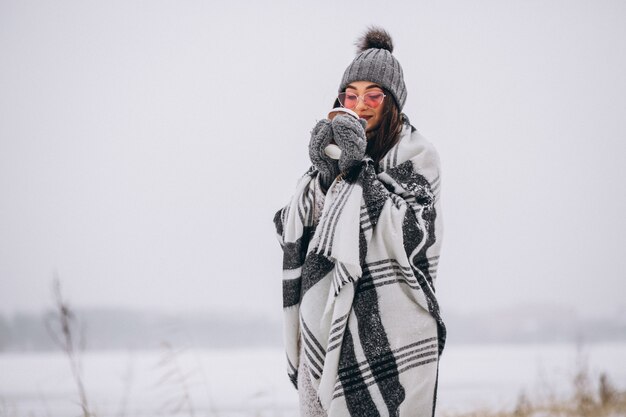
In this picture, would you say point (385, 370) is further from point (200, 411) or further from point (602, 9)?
point (602, 9)

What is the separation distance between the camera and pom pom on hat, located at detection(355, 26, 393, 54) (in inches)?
109

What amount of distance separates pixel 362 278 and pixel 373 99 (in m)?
0.69

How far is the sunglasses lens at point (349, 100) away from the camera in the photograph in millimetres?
2568

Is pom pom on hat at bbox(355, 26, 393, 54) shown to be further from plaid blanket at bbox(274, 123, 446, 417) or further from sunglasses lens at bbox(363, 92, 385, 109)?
plaid blanket at bbox(274, 123, 446, 417)

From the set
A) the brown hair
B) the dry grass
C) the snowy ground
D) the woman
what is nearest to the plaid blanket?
the woman

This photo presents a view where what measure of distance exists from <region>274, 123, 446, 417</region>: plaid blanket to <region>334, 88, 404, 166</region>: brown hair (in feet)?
0.46

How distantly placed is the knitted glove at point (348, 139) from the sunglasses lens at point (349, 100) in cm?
34

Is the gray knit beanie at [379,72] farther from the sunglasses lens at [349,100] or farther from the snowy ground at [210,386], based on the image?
the snowy ground at [210,386]

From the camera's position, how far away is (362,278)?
2.21m

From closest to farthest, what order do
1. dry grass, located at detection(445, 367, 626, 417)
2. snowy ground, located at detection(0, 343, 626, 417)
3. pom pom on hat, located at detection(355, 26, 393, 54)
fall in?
1. pom pom on hat, located at detection(355, 26, 393, 54)
2. snowy ground, located at detection(0, 343, 626, 417)
3. dry grass, located at detection(445, 367, 626, 417)

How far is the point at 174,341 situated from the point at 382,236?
53.0 inches

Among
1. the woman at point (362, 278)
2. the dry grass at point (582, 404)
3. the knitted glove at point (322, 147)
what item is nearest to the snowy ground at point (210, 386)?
the dry grass at point (582, 404)

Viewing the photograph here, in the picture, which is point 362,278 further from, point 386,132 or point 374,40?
point 374,40

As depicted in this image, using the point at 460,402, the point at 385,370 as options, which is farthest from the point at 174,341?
the point at 460,402
